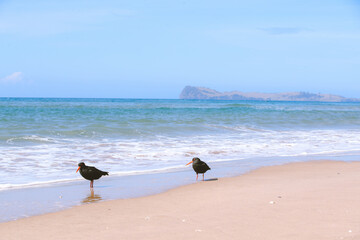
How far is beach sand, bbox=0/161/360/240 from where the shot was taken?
440 cm

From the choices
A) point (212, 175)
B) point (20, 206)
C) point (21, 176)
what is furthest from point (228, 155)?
point (20, 206)

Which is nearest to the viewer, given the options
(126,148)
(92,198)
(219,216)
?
(219,216)

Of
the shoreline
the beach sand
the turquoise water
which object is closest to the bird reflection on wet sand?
the shoreline

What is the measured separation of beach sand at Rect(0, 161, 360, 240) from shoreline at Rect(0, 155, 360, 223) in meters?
0.38

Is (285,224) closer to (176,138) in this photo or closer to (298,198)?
(298,198)

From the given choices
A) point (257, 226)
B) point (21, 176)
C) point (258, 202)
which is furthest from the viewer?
point (21, 176)

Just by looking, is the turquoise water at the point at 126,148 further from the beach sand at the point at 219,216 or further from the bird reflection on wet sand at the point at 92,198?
the beach sand at the point at 219,216

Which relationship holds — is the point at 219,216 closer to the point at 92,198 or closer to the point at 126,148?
the point at 92,198

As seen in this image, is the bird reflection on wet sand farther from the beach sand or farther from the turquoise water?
the turquoise water

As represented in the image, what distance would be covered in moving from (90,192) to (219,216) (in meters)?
2.91

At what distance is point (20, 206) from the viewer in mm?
5969

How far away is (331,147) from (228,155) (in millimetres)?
4433

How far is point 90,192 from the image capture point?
7180 millimetres

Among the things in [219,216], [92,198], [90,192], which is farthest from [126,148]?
[219,216]
